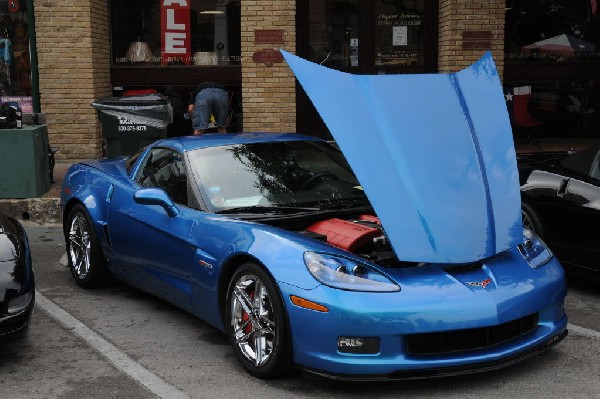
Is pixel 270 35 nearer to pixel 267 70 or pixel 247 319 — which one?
pixel 267 70

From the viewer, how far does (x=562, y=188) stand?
6668 mm

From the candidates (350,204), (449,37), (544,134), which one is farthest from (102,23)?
(350,204)

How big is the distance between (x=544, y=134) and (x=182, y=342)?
1095 centimetres

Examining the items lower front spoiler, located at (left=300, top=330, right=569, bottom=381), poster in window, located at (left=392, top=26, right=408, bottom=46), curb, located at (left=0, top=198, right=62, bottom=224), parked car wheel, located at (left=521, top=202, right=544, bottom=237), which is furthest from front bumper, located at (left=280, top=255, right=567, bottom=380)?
poster in window, located at (left=392, top=26, right=408, bottom=46)

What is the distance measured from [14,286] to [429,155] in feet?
8.12

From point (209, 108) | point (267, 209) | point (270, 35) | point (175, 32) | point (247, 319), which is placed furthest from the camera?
point (175, 32)

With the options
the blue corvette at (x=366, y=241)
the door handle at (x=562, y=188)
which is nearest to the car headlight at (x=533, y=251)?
the blue corvette at (x=366, y=241)

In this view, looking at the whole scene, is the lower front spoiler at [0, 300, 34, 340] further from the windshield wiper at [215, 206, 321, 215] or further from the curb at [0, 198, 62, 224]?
the curb at [0, 198, 62, 224]

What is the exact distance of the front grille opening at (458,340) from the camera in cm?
429

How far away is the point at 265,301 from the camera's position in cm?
462

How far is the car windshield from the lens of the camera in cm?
551

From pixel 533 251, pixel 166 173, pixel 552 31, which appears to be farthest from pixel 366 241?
pixel 552 31

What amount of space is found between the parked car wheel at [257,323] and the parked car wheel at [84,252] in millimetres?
2092

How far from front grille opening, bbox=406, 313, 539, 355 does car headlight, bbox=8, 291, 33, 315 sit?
223 cm
